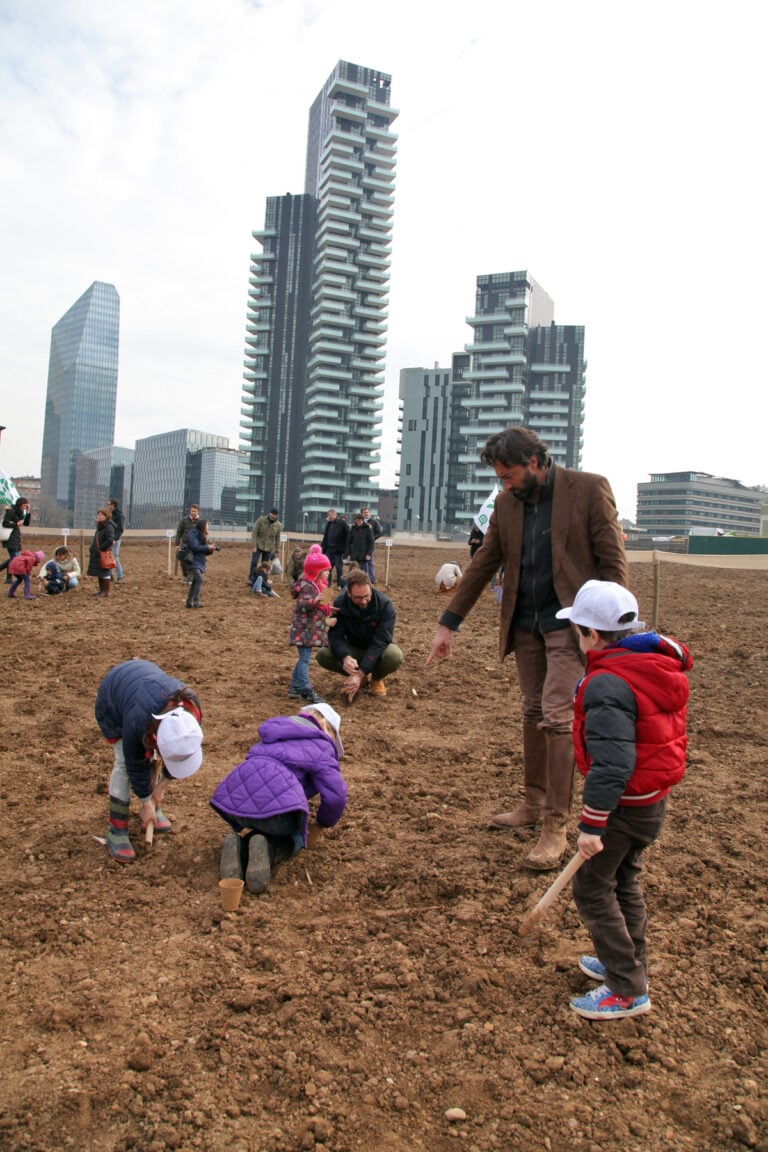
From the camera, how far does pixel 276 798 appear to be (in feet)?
12.8

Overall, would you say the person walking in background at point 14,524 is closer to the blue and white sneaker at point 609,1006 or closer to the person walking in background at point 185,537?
the person walking in background at point 185,537

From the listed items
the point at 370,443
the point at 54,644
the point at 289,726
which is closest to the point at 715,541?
the point at 54,644

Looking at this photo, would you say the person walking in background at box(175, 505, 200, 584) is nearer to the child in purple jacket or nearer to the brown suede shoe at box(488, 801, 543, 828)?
the child in purple jacket

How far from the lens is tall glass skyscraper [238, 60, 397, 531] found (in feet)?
388

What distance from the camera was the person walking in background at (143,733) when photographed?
363 centimetres

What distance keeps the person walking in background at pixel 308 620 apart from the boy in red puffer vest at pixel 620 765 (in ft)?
15.2

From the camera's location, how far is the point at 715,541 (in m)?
38.2

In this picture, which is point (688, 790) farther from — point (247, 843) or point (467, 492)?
point (467, 492)

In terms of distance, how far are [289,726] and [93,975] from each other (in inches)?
60.0

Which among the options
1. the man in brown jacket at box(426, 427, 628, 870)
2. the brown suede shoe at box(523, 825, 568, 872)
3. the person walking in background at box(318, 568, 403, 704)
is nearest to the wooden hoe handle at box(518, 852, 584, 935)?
the brown suede shoe at box(523, 825, 568, 872)

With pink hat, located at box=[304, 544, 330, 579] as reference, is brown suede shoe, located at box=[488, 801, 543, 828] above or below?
below

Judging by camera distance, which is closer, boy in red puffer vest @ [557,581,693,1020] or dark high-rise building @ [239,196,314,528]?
boy in red puffer vest @ [557,581,693,1020]

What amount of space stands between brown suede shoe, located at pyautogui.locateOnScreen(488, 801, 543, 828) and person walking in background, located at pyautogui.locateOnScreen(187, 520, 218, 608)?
9.36 m

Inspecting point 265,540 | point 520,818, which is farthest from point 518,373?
point 520,818
